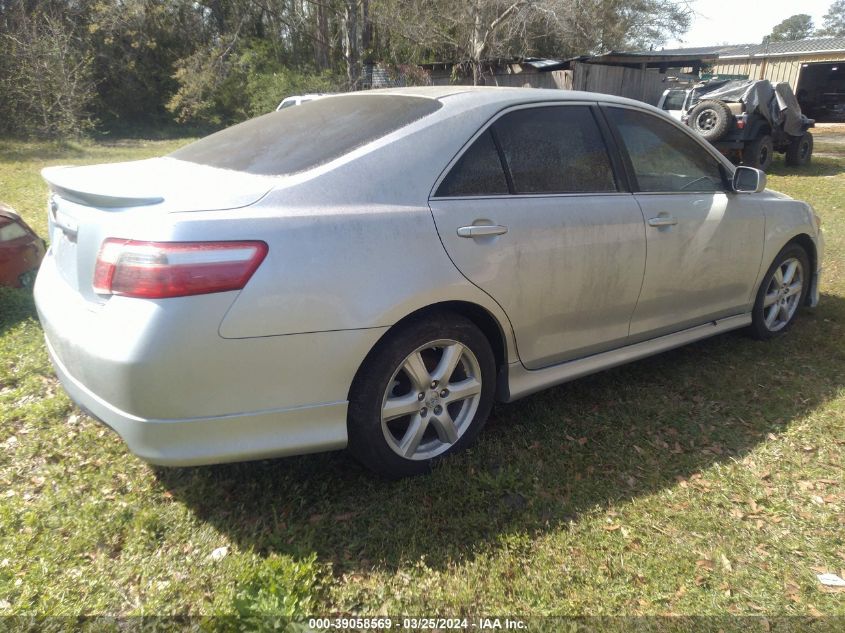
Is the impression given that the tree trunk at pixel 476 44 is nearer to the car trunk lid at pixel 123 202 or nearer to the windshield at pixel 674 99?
the windshield at pixel 674 99

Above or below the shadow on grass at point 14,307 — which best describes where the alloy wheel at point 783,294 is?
above

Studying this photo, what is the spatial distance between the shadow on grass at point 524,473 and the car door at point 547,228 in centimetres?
45

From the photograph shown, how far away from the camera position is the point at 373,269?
8.13 feet

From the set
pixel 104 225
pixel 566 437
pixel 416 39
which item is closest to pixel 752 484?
pixel 566 437

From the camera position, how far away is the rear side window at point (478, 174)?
279cm

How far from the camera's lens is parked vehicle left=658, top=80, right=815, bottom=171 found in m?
13.0

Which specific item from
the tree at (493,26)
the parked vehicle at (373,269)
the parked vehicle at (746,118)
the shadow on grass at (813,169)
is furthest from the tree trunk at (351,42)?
the parked vehicle at (373,269)

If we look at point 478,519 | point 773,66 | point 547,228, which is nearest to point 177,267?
point 478,519

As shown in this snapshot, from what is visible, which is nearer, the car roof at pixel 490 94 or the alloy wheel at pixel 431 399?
the alloy wheel at pixel 431 399

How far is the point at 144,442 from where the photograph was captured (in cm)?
227

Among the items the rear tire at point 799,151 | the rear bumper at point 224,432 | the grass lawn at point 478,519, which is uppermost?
the rear tire at point 799,151

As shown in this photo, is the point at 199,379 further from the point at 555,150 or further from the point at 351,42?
the point at 351,42

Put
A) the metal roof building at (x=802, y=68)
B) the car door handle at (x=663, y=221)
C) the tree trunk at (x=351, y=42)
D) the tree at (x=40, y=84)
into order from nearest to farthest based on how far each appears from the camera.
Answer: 1. the car door handle at (x=663, y=221)
2. the tree at (x=40, y=84)
3. the tree trunk at (x=351, y=42)
4. the metal roof building at (x=802, y=68)

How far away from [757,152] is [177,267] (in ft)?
45.3
